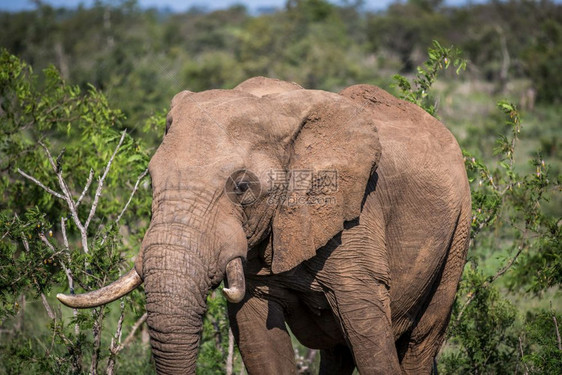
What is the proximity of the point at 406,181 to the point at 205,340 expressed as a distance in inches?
118

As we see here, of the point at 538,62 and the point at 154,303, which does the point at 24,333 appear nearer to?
the point at 154,303

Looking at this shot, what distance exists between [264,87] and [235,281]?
1.35 metres

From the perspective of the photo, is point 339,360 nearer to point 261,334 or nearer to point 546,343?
point 261,334

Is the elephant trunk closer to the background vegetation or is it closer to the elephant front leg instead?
the elephant front leg

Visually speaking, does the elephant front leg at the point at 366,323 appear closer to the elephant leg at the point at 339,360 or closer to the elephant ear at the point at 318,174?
the elephant ear at the point at 318,174

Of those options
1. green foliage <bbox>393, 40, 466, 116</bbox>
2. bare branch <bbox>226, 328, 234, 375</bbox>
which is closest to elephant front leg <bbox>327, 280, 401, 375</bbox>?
bare branch <bbox>226, 328, 234, 375</bbox>

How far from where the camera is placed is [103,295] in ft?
13.2

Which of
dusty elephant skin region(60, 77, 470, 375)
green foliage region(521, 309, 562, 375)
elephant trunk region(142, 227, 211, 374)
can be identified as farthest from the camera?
green foliage region(521, 309, 562, 375)

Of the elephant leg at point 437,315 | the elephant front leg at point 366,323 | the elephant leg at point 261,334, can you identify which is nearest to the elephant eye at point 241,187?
the elephant front leg at point 366,323

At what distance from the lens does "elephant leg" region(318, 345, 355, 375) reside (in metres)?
5.89

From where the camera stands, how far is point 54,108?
6859 mm

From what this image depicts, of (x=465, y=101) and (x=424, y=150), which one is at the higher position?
(x=424, y=150)

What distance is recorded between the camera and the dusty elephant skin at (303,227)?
12.8ft

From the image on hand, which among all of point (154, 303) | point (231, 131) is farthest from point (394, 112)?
point (154, 303)
